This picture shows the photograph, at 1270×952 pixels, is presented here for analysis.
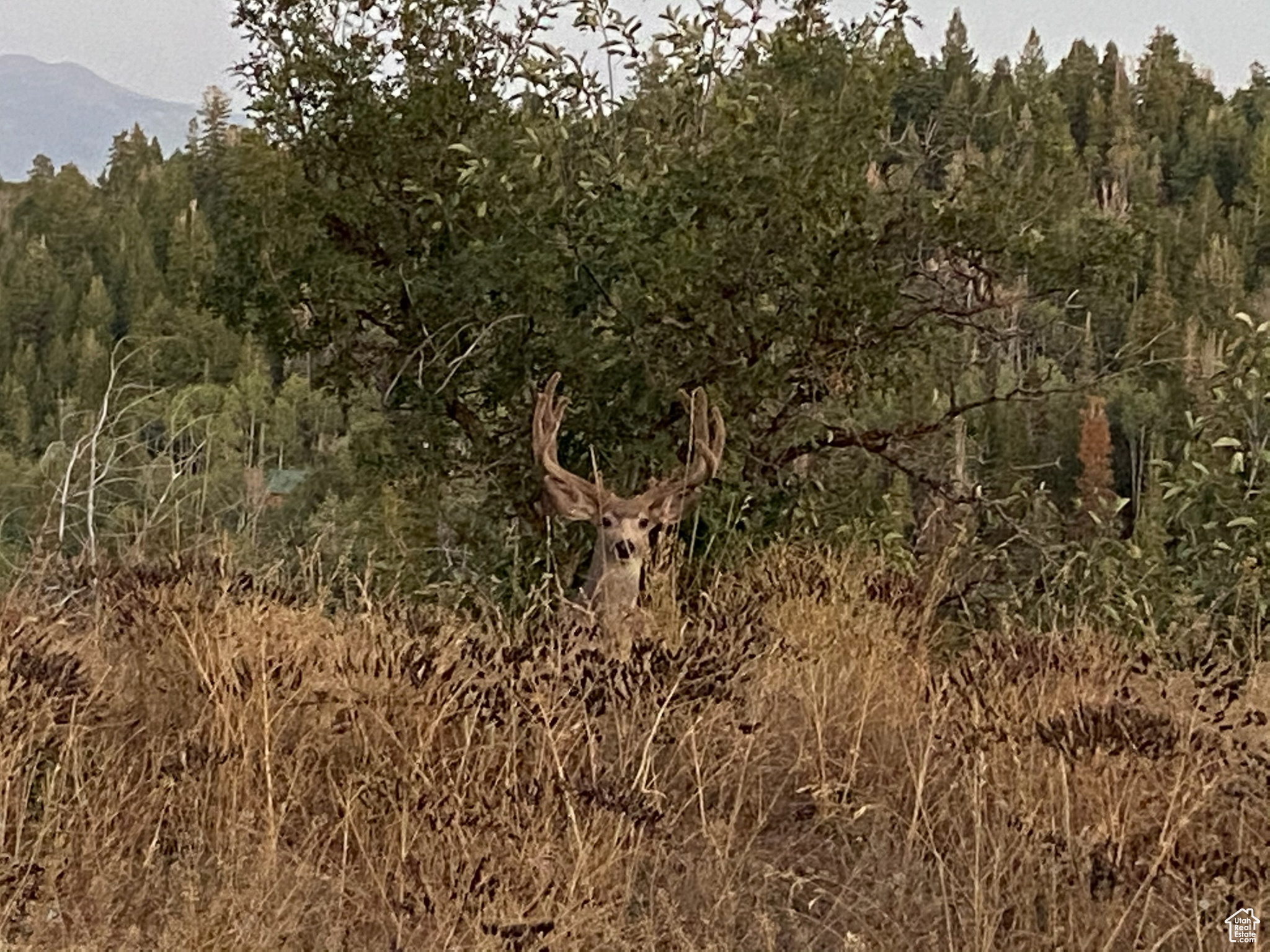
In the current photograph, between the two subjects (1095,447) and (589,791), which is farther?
(1095,447)

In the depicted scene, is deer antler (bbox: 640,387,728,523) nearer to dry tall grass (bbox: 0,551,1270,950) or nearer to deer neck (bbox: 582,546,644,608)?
deer neck (bbox: 582,546,644,608)

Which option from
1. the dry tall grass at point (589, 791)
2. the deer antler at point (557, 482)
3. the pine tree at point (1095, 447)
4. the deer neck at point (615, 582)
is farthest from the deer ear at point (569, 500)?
the pine tree at point (1095, 447)

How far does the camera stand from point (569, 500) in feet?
17.6

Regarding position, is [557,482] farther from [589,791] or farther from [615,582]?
[589,791]

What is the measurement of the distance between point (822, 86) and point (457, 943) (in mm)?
4853

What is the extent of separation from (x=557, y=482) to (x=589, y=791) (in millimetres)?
2466

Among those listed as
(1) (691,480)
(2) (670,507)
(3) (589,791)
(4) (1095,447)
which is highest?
(1) (691,480)

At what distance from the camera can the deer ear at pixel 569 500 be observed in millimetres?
5337

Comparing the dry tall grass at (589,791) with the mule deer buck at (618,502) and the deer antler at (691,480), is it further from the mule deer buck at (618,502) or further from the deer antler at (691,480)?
the deer antler at (691,480)

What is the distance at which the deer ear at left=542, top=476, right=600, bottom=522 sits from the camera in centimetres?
534

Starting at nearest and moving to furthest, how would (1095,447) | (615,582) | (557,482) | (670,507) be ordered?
(615,582) → (557,482) → (670,507) → (1095,447)

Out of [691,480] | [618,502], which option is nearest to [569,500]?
[618,502]

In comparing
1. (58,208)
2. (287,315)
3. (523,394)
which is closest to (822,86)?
(523,394)

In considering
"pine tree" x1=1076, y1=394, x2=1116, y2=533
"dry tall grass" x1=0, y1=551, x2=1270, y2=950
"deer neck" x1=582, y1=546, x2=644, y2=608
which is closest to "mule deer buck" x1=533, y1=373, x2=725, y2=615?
"deer neck" x1=582, y1=546, x2=644, y2=608
